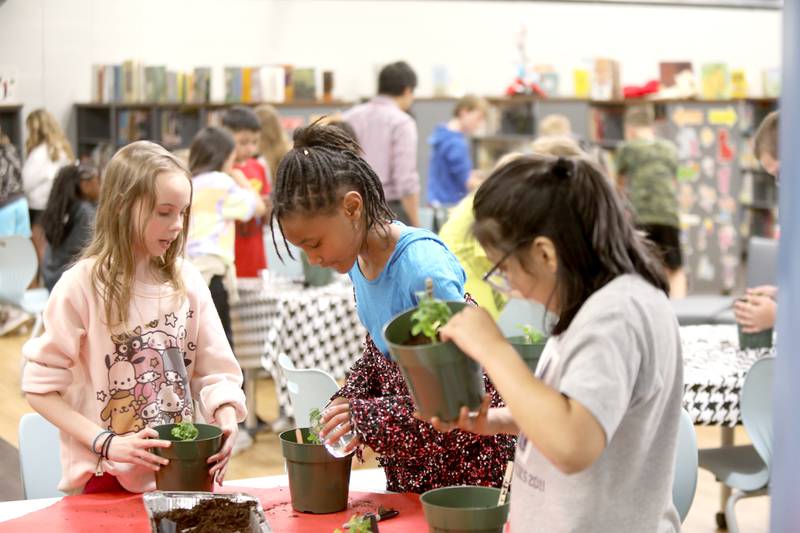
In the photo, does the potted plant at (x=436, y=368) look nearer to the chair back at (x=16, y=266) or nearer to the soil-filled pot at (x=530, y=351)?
the soil-filled pot at (x=530, y=351)

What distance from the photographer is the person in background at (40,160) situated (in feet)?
18.3

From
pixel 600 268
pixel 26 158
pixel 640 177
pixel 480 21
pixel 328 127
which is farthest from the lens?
pixel 480 21

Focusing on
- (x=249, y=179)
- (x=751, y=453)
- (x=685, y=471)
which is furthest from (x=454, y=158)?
(x=685, y=471)

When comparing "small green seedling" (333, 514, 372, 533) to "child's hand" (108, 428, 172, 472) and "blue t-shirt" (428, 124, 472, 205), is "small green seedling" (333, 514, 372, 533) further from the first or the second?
"blue t-shirt" (428, 124, 472, 205)

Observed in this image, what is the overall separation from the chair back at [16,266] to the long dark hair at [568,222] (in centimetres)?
459

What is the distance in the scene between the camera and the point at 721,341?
3.59 metres

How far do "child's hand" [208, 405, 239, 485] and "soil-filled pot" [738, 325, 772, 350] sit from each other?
1.95 metres

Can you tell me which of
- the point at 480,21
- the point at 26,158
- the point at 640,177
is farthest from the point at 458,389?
the point at 480,21

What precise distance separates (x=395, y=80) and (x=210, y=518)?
14.7 feet

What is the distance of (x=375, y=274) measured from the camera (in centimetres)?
183

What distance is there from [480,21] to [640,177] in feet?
9.06

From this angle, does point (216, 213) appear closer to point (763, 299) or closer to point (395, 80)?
point (395, 80)

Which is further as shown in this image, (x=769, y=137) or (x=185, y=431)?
(x=769, y=137)

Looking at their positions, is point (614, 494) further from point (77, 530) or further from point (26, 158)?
point (26, 158)
